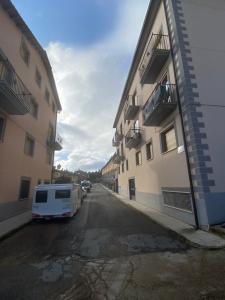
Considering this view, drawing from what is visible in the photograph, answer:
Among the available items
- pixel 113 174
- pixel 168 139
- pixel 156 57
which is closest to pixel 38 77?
pixel 156 57

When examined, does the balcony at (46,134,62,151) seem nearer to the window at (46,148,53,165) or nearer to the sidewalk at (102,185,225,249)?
the window at (46,148,53,165)

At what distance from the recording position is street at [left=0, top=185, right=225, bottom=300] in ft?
10.2

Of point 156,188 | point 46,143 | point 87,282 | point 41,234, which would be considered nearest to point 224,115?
point 156,188

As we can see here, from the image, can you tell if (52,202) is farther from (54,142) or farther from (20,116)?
(54,142)

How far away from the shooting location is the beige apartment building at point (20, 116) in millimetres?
8898

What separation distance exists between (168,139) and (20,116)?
9.58 metres

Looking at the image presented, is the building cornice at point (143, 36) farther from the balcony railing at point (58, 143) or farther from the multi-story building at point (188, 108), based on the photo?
the balcony railing at point (58, 143)

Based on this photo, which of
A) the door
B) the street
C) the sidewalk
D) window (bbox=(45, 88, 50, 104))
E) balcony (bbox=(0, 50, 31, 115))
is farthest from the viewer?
the door

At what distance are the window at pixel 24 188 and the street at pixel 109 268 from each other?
541 centimetres

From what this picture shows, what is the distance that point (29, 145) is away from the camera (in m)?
13.0

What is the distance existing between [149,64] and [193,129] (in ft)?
16.9

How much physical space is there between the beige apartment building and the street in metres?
3.37

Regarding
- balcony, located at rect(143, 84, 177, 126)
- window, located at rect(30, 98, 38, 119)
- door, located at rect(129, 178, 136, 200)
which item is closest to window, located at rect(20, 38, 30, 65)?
window, located at rect(30, 98, 38, 119)

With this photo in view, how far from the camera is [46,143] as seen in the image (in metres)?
16.7
